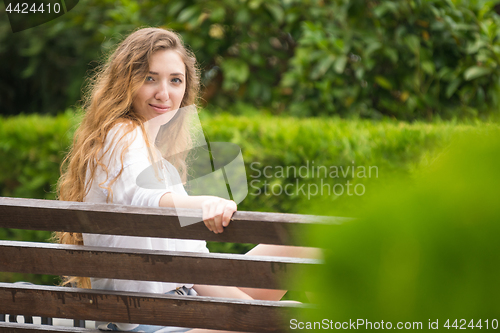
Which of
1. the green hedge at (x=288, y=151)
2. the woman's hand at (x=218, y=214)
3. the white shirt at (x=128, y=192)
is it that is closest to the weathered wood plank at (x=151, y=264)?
the woman's hand at (x=218, y=214)

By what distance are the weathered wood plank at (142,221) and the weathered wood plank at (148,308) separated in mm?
202

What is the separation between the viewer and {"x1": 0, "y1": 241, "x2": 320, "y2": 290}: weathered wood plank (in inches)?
50.0

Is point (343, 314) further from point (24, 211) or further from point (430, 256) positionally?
point (24, 211)

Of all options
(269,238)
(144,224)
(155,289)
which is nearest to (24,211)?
(144,224)

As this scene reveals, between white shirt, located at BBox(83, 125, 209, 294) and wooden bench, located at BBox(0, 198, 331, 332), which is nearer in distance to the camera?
wooden bench, located at BBox(0, 198, 331, 332)

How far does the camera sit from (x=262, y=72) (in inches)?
191

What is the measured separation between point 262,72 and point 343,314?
4.65m

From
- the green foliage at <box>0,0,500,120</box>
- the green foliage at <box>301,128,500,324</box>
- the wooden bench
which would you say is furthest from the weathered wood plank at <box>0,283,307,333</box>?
the green foliage at <box>0,0,500,120</box>

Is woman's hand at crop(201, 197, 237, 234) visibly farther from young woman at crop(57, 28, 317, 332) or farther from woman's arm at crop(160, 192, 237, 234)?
young woman at crop(57, 28, 317, 332)

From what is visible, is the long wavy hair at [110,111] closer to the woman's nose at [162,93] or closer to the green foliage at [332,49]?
the woman's nose at [162,93]

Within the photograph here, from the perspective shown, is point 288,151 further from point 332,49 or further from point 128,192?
point 332,49

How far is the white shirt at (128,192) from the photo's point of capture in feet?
5.07

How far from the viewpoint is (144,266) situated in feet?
4.33

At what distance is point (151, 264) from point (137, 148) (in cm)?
47
